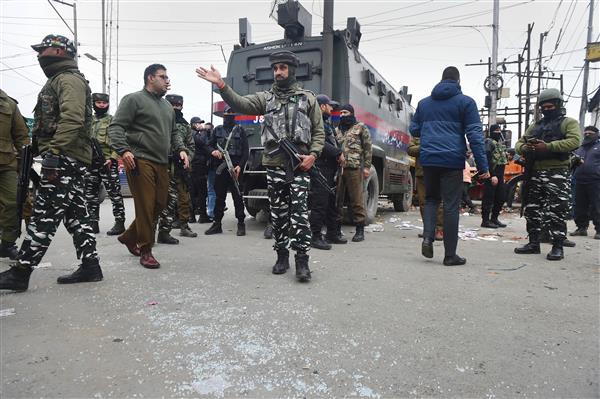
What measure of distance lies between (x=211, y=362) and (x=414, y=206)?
10959mm

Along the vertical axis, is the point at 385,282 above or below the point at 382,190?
below

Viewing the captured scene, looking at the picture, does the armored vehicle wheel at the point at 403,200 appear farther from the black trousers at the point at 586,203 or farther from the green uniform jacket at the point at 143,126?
the green uniform jacket at the point at 143,126

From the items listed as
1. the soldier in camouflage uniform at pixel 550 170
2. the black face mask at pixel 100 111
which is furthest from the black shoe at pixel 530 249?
the black face mask at pixel 100 111

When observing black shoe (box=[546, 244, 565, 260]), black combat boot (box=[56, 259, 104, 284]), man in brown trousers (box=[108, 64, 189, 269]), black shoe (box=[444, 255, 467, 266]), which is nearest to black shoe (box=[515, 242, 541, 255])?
black shoe (box=[546, 244, 565, 260])

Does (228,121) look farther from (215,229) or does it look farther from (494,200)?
(494,200)

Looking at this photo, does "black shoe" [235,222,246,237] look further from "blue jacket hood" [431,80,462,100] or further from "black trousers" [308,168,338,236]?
"blue jacket hood" [431,80,462,100]

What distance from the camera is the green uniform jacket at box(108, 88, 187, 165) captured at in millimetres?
3611

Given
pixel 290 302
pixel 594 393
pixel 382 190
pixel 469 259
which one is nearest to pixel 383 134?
pixel 382 190

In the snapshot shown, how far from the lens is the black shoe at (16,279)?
290 cm

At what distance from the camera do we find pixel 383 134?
8078 mm

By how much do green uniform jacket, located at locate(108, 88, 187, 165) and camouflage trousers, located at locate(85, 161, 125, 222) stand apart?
152 cm

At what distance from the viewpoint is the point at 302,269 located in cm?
335

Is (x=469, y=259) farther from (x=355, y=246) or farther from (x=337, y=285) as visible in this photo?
(x=337, y=285)

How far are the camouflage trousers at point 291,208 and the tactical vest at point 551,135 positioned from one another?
2.83 m
